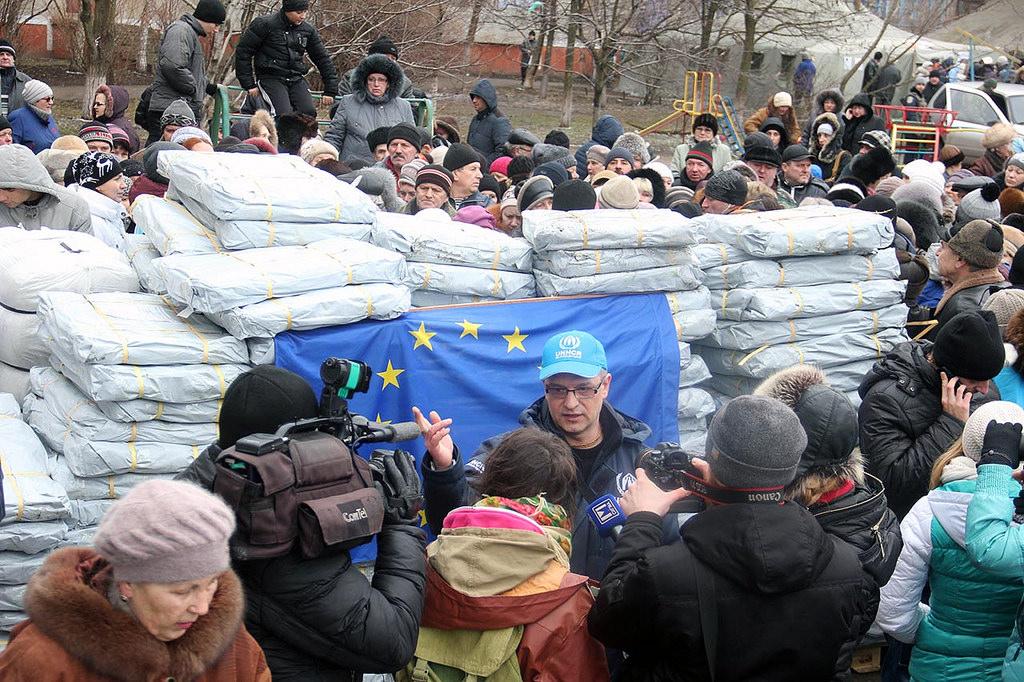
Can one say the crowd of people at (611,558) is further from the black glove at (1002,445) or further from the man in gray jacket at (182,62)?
the man in gray jacket at (182,62)

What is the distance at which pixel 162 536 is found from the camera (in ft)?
7.45

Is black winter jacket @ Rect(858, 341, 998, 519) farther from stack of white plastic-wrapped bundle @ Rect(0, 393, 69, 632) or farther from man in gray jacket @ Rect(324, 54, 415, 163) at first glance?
man in gray jacket @ Rect(324, 54, 415, 163)

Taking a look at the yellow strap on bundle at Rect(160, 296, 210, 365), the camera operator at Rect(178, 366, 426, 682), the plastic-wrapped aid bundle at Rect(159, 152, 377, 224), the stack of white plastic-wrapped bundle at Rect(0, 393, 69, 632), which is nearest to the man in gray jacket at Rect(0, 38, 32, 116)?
the plastic-wrapped aid bundle at Rect(159, 152, 377, 224)

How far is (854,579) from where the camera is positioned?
9.96 feet

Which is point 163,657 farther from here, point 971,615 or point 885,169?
point 885,169

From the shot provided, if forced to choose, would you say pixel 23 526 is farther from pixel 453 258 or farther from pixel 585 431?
pixel 453 258

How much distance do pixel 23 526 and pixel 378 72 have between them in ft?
22.0

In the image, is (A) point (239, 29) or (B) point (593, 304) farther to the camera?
(A) point (239, 29)

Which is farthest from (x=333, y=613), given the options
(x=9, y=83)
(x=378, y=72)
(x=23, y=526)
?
(x=9, y=83)

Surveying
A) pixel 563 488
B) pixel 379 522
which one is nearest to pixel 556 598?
pixel 563 488

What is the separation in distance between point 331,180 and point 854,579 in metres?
3.39

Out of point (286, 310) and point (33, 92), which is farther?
point (33, 92)

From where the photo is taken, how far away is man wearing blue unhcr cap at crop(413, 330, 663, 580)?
3830mm

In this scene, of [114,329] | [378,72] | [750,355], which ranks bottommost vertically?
[750,355]
